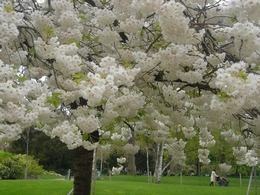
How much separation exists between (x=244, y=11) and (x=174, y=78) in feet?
4.16

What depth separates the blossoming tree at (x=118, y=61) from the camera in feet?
14.9

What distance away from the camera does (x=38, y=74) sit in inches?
251

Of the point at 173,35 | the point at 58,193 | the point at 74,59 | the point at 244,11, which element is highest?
the point at 244,11

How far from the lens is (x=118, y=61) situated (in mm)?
5918

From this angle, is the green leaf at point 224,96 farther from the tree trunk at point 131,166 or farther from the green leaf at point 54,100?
the tree trunk at point 131,166

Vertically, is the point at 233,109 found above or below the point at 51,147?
below

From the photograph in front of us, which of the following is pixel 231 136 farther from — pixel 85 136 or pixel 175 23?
pixel 175 23

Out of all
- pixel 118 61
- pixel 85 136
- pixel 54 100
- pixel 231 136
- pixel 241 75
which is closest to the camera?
pixel 241 75

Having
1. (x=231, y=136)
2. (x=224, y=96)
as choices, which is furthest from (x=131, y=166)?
(x=224, y=96)

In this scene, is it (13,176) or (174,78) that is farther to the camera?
(13,176)

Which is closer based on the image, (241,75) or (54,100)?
(241,75)

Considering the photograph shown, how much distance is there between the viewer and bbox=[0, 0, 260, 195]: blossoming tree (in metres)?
4.53

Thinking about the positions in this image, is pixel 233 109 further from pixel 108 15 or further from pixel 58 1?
pixel 58 1

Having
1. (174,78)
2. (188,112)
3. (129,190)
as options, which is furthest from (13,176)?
(174,78)
